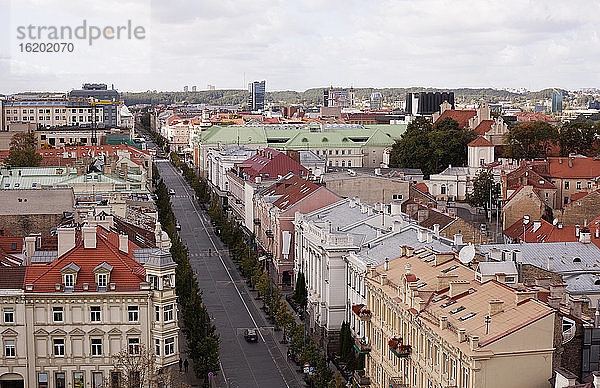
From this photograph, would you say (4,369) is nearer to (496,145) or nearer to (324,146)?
(496,145)

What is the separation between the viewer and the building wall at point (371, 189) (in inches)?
3895

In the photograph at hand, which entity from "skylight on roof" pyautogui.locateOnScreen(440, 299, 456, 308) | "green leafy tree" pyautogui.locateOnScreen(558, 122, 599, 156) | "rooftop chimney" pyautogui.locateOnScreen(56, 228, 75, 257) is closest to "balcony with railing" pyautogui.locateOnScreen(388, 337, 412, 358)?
"skylight on roof" pyautogui.locateOnScreen(440, 299, 456, 308)

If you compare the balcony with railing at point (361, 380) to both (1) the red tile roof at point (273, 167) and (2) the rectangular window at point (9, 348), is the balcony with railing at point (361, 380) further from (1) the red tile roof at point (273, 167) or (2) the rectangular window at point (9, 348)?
(1) the red tile roof at point (273, 167)

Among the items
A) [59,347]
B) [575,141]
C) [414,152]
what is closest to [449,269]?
[59,347]

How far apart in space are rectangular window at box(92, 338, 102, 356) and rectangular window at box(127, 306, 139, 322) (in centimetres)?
219

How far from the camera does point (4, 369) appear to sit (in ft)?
166

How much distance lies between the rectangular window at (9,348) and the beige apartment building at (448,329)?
68.5 ft

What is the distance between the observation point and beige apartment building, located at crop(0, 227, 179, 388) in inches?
1986

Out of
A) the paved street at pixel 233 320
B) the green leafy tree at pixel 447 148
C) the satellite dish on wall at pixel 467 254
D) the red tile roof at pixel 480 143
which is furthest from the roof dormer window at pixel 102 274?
the green leafy tree at pixel 447 148

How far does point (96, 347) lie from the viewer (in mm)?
50906

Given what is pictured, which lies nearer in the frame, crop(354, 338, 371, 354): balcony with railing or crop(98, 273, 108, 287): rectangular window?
crop(98, 273, 108, 287): rectangular window

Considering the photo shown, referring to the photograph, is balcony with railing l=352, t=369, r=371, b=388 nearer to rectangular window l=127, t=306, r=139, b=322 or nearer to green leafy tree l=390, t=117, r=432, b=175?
rectangular window l=127, t=306, r=139, b=322

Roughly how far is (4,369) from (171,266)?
36.8 feet

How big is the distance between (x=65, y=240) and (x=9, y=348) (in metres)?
6.97
